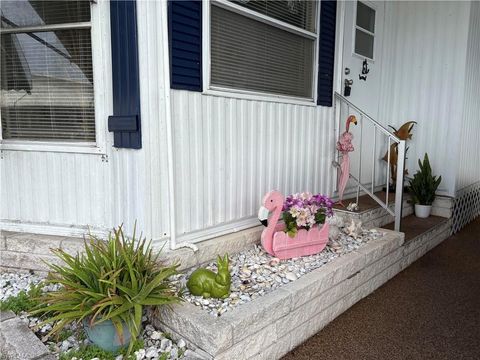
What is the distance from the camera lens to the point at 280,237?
8.79ft

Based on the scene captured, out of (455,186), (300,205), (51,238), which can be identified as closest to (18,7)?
(51,238)

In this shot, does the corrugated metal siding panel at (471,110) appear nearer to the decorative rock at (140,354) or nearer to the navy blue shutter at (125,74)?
the navy blue shutter at (125,74)

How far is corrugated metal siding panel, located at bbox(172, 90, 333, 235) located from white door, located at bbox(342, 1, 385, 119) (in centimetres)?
79

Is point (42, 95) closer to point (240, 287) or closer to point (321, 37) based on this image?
point (240, 287)

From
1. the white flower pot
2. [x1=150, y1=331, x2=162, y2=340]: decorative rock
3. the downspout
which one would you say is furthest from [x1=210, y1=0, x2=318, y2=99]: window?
the white flower pot

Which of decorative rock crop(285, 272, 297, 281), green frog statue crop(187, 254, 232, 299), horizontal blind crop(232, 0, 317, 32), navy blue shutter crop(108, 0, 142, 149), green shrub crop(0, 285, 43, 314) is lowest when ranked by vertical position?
green shrub crop(0, 285, 43, 314)

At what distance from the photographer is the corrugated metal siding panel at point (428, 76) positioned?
4496 millimetres

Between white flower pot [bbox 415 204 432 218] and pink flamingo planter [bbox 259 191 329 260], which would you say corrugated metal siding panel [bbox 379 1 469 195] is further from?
pink flamingo planter [bbox 259 191 329 260]

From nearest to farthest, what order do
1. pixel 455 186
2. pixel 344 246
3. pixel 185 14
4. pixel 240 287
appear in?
pixel 240 287, pixel 185 14, pixel 344 246, pixel 455 186

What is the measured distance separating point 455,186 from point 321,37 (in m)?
2.48

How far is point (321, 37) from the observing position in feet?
11.8

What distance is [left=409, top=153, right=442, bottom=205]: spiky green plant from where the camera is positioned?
4.41 metres

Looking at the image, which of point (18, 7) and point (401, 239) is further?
point (401, 239)

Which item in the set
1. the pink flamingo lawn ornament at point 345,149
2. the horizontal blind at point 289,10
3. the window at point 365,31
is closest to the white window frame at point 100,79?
the horizontal blind at point 289,10
